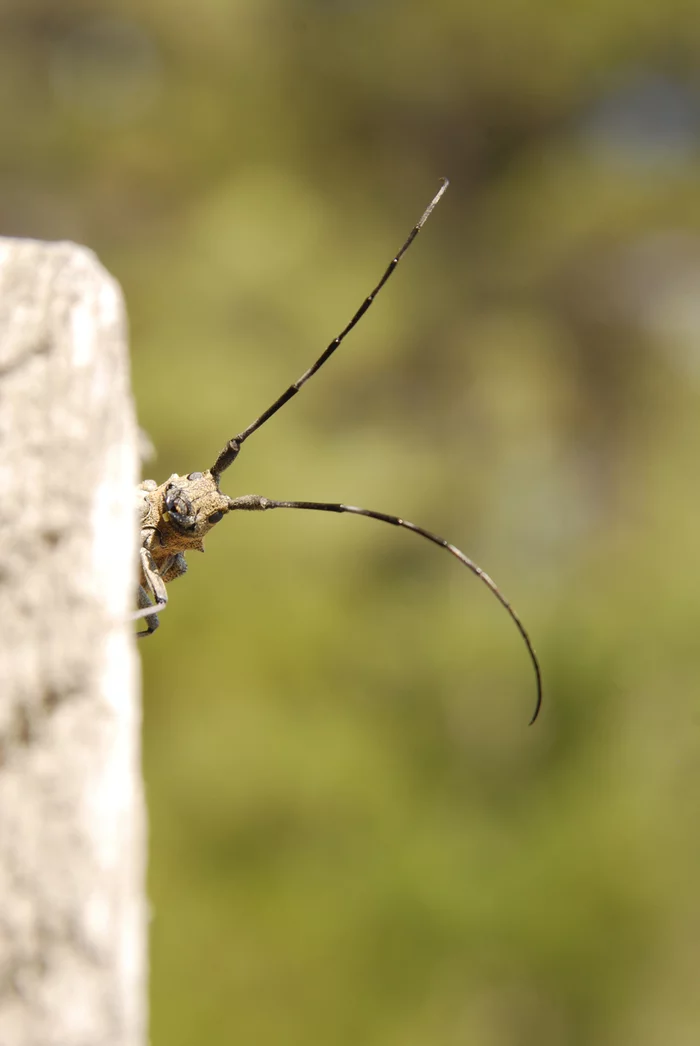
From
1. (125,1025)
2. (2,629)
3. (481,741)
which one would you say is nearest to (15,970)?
(125,1025)

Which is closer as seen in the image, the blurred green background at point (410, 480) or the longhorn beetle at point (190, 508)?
the longhorn beetle at point (190, 508)

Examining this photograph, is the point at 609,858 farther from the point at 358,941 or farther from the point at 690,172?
the point at 690,172

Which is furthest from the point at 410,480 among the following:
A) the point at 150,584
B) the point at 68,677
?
the point at 68,677

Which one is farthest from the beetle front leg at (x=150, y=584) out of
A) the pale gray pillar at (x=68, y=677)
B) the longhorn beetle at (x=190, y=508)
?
the pale gray pillar at (x=68, y=677)

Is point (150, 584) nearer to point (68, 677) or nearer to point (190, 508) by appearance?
point (190, 508)

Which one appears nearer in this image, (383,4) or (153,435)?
(153,435)

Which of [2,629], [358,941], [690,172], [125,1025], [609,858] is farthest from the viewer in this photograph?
[690,172]

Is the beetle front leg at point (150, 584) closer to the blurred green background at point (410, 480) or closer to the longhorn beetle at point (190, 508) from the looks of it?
Answer: the longhorn beetle at point (190, 508)

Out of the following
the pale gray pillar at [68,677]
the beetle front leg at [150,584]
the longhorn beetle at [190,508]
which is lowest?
the pale gray pillar at [68,677]
